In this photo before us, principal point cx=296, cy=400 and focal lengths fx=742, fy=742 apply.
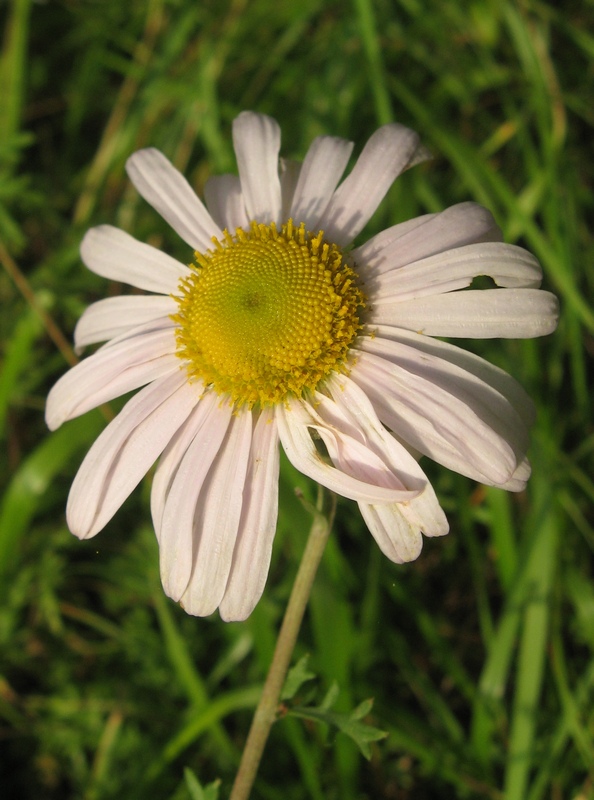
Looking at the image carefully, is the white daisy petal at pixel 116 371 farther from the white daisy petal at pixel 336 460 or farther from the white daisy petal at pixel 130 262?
the white daisy petal at pixel 336 460

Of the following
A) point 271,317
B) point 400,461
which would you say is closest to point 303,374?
point 271,317

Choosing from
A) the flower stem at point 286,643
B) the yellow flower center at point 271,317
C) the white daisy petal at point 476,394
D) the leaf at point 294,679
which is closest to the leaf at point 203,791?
the flower stem at point 286,643

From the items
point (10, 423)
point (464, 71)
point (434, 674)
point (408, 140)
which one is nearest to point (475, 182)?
point (464, 71)

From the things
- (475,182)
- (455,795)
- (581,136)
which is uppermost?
(581,136)

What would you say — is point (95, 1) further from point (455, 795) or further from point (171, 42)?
point (455, 795)

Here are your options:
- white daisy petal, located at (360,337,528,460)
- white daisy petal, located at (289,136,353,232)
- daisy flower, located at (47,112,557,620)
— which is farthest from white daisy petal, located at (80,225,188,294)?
white daisy petal, located at (360,337,528,460)

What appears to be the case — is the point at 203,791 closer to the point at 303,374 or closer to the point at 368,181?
the point at 303,374
